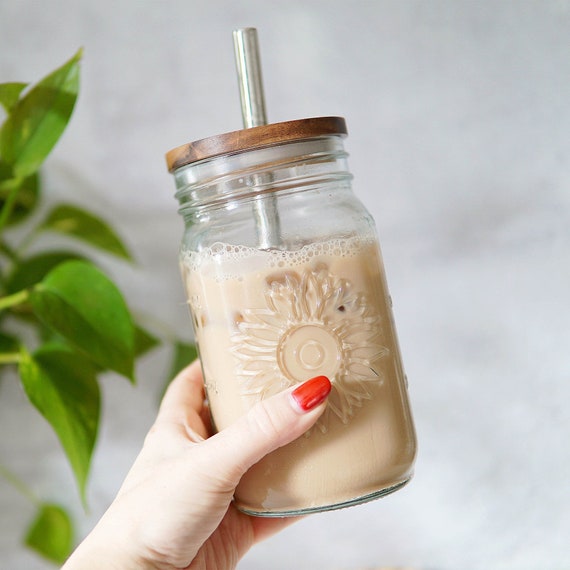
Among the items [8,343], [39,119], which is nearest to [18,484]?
[8,343]

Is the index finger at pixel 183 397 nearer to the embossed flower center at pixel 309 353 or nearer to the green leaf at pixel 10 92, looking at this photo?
the embossed flower center at pixel 309 353

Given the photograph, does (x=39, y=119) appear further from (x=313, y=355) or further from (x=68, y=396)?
(x=313, y=355)

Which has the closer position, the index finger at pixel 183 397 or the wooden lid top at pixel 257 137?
the wooden lid top at pixel 257 137

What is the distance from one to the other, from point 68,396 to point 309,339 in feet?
1.29

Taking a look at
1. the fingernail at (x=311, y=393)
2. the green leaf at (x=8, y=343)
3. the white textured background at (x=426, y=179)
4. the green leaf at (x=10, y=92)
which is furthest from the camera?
the green leaf at (x=8, y=343)

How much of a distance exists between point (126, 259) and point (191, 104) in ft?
0.78

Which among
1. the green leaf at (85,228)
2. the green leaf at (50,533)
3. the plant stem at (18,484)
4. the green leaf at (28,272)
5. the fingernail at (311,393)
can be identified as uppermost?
the green leaf at (85,228)

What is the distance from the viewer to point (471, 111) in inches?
37.8

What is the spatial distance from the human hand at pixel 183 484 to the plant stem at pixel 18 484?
490 millimetres

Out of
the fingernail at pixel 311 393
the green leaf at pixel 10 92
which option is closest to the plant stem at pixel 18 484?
the green leaf at pixel 10 92

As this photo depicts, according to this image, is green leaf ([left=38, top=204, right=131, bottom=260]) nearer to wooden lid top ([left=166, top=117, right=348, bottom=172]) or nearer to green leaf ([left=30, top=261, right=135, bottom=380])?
Result: green leaf ([left=30, top=261, right=135, bottom=380])

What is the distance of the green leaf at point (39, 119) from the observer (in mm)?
795

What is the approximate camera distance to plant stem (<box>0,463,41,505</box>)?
3.67 feet

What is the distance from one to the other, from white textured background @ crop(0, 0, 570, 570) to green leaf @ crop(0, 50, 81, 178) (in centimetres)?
23
